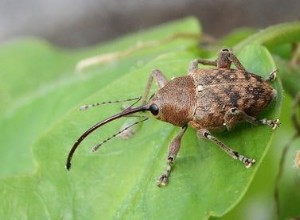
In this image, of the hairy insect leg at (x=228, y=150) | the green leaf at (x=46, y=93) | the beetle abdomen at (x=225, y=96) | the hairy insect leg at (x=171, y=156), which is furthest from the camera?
the green leaf at (x=46, y=93)

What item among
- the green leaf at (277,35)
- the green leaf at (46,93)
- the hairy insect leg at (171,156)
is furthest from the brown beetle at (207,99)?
the green leaf at (46,93)

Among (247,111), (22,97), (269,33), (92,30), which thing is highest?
(269,33)

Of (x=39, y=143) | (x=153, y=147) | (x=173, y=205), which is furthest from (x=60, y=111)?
(x=173, y=205)

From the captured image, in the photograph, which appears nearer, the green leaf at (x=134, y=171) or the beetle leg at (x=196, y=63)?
the green leaf at (x=134, y=171)

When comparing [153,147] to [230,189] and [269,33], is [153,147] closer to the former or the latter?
[230,189]

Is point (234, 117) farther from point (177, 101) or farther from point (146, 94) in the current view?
point (146, 94)

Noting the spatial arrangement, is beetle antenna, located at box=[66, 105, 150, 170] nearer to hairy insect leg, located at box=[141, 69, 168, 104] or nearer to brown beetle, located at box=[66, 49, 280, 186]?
brown beetle, located at box=[66, 49, 280, 186]

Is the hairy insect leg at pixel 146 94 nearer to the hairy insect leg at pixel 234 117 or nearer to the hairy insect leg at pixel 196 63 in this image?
the hairy insect leg at pixel 196 63
